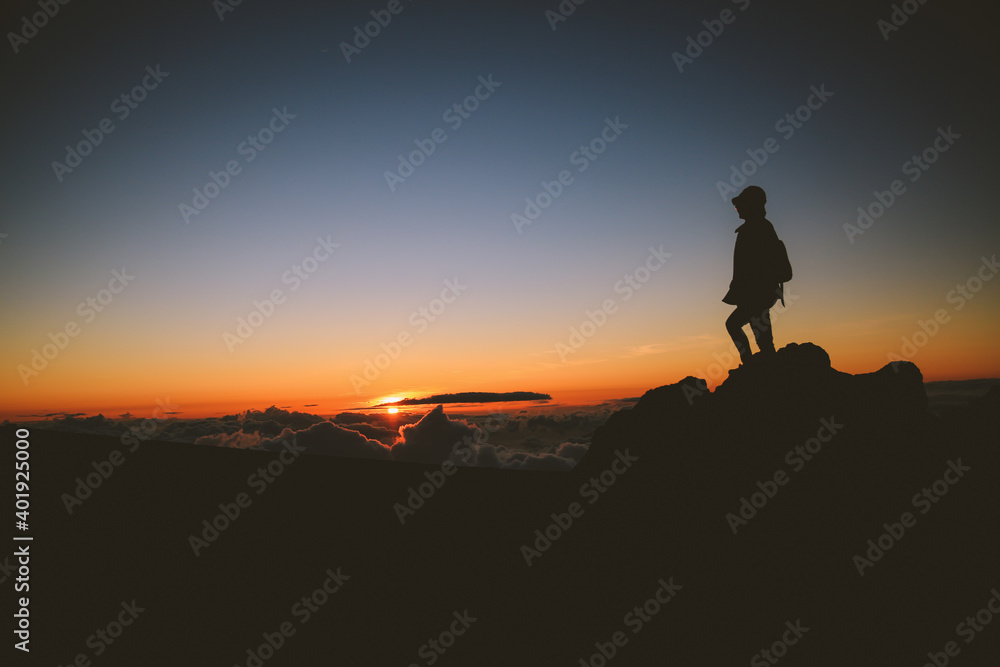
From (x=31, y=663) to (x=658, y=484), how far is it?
9958mm

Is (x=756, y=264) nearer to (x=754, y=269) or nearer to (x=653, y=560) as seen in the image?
(x=754, y=269)

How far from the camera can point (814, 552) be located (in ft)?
24.1

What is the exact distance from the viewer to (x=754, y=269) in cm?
847

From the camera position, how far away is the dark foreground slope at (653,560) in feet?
23.2

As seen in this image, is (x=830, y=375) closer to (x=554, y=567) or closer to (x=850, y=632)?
(x=850, y=632)

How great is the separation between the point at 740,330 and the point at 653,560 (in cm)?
437

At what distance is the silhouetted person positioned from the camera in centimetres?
846

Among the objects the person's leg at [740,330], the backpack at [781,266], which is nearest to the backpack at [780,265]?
the backpack at [781,266]

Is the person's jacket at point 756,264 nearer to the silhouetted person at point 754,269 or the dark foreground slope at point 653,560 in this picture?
the silhouetted person at point 754,269

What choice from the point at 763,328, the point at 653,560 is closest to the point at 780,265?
the point at 763,328

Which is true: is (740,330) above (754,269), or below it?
below

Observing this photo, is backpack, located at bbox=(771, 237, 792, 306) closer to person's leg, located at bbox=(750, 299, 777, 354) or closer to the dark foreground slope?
person's leg, located at bbox=(750, 299, 777, 354)

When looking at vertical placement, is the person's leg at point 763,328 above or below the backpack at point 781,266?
below

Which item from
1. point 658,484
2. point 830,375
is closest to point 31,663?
point 658,484
